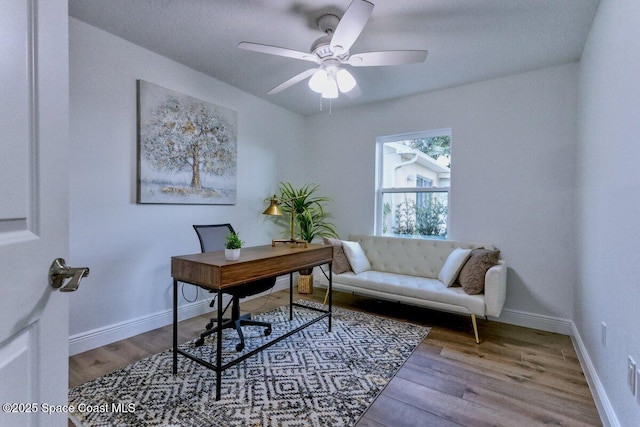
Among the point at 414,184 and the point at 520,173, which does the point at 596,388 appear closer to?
the point at 520,173

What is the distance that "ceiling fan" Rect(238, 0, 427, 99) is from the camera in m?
1.77

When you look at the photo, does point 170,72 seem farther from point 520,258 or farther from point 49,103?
point 520,258

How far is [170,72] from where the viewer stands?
2.87 metres

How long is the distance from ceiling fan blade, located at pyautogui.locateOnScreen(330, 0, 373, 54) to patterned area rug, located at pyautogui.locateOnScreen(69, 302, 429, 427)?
7.11 ft

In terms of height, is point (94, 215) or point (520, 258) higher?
point (94, 215)

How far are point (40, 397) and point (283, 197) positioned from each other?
3.61 m

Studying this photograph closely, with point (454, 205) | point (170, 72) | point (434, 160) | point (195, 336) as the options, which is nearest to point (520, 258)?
point (454, 205)

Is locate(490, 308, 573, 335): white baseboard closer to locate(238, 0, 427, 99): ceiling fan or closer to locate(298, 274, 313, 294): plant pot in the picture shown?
locate(298, 274, 313, 294): plant pot

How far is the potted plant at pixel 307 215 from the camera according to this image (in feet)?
13.1

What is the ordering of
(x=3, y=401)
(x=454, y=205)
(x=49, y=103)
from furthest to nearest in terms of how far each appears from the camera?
(x=454, y=205), (x=49, y=103), (x=3, y=401)

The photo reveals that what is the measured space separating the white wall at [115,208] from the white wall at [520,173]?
2.68 meters

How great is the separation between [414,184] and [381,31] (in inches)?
75.8

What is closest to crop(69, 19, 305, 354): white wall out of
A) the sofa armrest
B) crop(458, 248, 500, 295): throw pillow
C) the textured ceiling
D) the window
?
the textured ceiling

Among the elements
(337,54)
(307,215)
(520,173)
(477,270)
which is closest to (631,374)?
(477,270)
